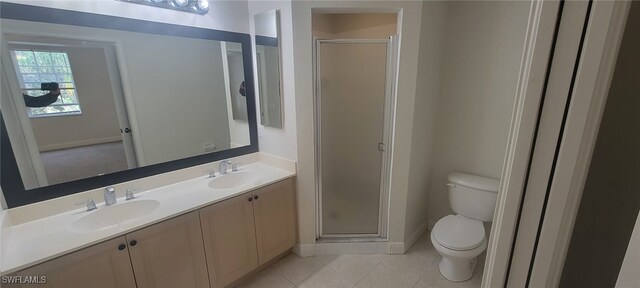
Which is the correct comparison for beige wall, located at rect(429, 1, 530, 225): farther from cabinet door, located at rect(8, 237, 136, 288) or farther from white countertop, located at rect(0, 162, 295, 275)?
cabinet door, located at rect(8, 237, 136, 288)

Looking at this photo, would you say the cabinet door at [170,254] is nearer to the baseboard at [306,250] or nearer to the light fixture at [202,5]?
the baseboard at [306,250]

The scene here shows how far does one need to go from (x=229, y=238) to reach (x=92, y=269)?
0.73 metres

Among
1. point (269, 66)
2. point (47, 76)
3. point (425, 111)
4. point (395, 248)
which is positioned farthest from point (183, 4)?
point (395, 248)

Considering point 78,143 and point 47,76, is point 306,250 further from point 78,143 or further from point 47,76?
point 47,76

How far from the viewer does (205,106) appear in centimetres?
217

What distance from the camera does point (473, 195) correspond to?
2.18m

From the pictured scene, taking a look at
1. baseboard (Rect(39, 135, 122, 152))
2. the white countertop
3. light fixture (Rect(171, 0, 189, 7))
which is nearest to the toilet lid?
the white countertop

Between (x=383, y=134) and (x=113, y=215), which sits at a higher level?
(x=383, y=134)

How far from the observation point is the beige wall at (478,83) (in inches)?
80.9

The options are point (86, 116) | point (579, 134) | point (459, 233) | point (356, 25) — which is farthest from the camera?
point (356, 25)

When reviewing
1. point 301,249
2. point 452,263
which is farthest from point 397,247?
point 301,249

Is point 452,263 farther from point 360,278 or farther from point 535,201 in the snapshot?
point 535,201

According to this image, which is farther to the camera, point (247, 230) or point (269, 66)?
point (269, 66)

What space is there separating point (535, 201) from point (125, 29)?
Result: 2.22 m
